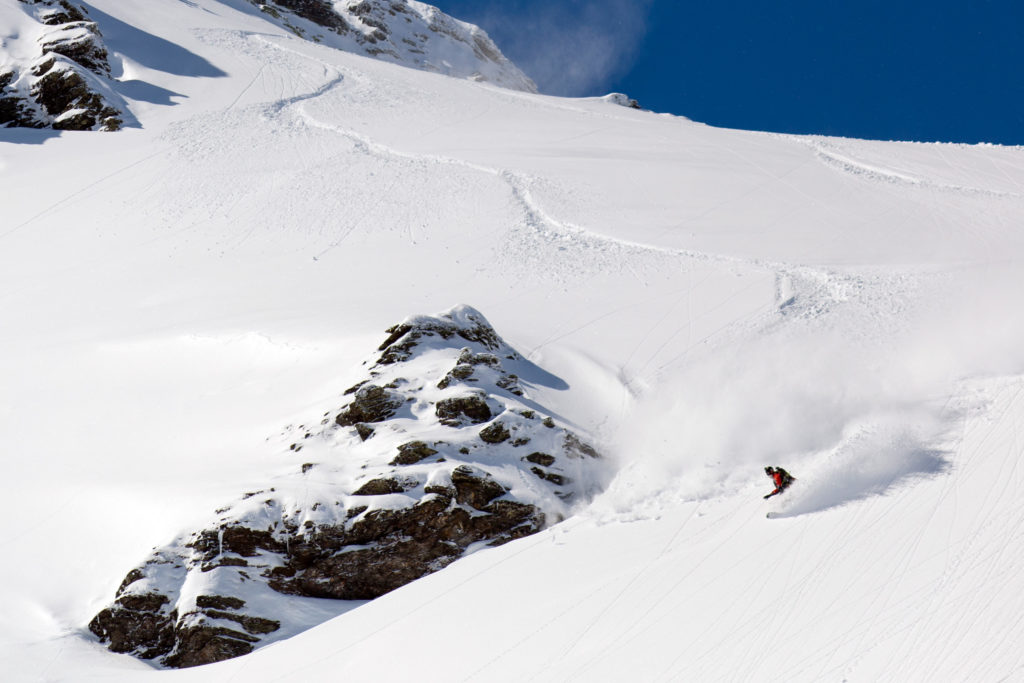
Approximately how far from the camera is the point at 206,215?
28.7 metres

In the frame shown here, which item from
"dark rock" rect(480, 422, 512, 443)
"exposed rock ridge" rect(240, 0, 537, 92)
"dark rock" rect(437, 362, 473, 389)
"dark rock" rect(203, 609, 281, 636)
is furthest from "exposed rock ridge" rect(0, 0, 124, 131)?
"exposed rock ridge" rect(240, 0, 537, 92)

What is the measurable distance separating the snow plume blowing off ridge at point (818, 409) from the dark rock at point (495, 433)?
2.01 metres

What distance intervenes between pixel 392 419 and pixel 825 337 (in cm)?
957

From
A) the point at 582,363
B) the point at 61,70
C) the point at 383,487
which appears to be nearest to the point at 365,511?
the point at 383,487

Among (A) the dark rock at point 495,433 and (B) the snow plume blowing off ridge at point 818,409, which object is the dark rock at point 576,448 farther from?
(A) the dark rock at point 495,433

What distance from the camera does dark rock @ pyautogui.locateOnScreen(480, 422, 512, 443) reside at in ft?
47.4

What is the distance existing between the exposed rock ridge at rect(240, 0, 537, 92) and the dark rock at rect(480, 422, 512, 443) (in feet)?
221

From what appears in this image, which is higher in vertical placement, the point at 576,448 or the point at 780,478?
the point at 780,478

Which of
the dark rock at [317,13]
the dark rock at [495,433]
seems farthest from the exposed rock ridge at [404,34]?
the dark rock at [495,433]

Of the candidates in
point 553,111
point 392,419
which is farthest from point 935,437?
point 553,111

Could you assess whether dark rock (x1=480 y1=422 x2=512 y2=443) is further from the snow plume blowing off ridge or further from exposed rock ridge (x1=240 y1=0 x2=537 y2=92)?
exposed rock ridge (x1=240 y1=0 x2=537 y2=92)

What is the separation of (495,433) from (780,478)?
4845 mm

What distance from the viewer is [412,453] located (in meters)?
13.9

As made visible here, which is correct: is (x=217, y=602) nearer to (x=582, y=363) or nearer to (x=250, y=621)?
(x=250, y=621)
